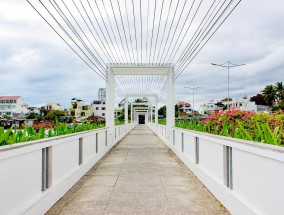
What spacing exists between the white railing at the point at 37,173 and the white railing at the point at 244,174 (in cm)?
233

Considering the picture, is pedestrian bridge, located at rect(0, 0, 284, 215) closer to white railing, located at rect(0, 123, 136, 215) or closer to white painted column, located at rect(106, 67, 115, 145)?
white railing, located at rect(0, 123, 136, 215)

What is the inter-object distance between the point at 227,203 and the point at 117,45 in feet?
23.6

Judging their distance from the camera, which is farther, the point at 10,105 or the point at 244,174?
the point at 10,105

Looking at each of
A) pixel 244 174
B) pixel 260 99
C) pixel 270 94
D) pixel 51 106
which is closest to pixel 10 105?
pixel 51 106

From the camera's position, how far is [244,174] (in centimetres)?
317

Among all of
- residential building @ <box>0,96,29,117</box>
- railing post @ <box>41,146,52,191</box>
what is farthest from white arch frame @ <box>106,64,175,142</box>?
residential building @ <box>0,96,29,117</box>

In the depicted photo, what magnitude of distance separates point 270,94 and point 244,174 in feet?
258

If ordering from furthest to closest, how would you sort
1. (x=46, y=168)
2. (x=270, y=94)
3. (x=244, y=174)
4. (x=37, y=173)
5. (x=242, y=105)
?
(x=270, y=94) → (x=242, y=105) → (x=46, y=168) → (x=37, y=173) → (x=244, y=174)

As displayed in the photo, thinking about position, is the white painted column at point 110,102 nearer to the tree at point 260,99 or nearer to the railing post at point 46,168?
the railing post at point 46,168

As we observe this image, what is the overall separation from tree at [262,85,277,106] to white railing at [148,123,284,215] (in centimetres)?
7741

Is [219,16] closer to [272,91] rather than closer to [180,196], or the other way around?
[180,196]

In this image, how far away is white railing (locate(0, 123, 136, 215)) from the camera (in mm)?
2664

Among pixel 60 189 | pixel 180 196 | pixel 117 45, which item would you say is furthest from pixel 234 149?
pixel 117 45

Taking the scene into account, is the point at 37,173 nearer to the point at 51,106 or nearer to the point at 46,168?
the point at 46,168
